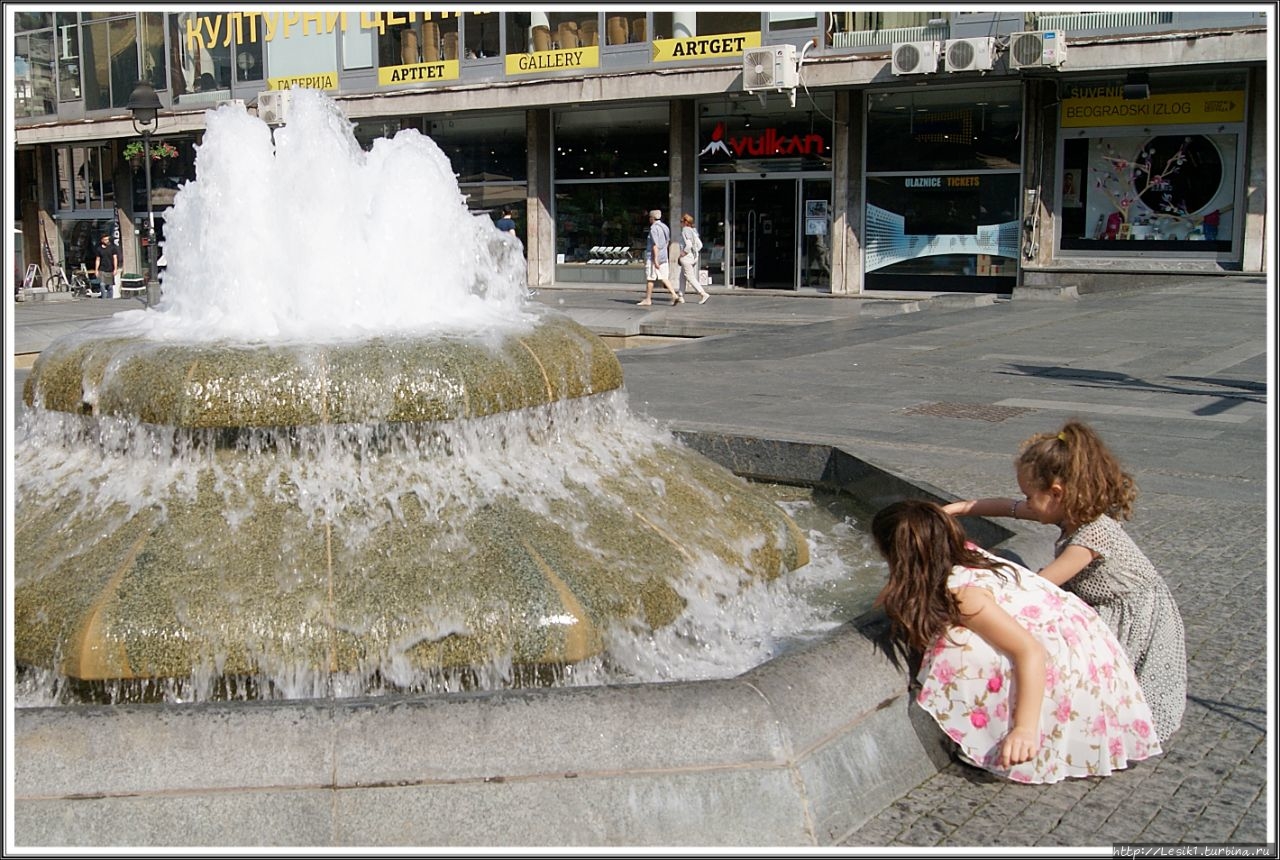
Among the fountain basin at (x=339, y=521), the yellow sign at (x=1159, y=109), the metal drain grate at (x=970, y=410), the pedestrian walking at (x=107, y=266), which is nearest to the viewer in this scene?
the fountain basin at (x=339, y=521)

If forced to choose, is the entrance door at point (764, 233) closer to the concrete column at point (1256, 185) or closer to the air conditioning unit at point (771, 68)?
the air conditioning unit at point (771, 68)

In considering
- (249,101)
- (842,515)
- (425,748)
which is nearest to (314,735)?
(425,748)

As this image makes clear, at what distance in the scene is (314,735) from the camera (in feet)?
10.8

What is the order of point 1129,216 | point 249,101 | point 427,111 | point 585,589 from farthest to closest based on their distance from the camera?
point 249,101
point 427,111
point 1129,216
point 585,589

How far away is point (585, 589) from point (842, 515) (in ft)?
8.81

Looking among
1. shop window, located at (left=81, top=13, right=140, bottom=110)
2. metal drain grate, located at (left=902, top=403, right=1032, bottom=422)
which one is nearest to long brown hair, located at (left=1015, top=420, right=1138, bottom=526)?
metal drain grate, located at (left=902, top=403, right=1032, bottom=422)

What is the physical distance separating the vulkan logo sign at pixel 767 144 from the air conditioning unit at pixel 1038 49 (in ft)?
16.7

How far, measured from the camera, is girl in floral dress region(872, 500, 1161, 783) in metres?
3.58

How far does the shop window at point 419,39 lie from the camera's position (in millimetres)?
28703

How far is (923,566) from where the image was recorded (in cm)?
361

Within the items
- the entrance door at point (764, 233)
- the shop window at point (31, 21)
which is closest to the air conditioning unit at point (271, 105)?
the entrance door at point (764, 233)

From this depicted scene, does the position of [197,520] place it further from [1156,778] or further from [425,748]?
[1156,778]

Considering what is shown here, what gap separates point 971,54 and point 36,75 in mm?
26965

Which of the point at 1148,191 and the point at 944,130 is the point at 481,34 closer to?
the point at 944,130
